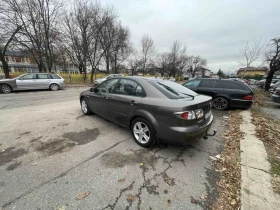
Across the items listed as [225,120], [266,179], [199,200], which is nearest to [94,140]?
[199,200]

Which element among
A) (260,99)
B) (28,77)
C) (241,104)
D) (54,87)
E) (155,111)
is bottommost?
(260,99)

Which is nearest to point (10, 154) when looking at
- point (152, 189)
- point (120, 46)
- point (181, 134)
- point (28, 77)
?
point (152, 189)

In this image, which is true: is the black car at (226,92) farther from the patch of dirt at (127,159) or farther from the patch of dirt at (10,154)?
the patch of dirt at (10,154)

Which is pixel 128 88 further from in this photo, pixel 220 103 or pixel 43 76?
pixel 43 76

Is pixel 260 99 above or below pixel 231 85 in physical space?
below

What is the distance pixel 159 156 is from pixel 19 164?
2.59 m

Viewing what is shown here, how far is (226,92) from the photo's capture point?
656 cm

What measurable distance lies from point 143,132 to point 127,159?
0.70m

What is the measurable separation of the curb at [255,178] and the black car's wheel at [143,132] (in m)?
1.69

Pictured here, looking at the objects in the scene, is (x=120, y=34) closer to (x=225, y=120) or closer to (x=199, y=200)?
(x=225, y=120)

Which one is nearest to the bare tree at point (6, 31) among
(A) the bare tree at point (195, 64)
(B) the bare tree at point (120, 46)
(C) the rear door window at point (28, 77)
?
(C) the rear door window at point (28, 77)

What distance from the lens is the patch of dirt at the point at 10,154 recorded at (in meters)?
2.62

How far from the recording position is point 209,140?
3.69 meters

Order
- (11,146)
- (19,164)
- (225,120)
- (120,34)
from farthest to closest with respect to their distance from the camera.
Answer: (120,34) → (225,120) → (11,146) → (19,164)
